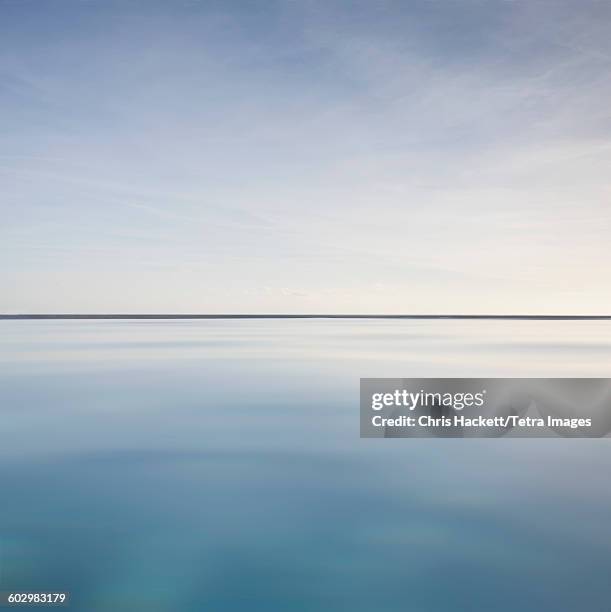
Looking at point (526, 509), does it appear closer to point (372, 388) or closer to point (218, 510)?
point (372, 388)

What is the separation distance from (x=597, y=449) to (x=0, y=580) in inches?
435

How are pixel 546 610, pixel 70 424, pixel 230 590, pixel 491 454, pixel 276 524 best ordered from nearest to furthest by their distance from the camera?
pixel 546 610 < pixel 230 590 < pixel 276 524 < pixel 491 454 < pixel 70 424

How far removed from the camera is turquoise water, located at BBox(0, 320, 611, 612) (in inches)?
229

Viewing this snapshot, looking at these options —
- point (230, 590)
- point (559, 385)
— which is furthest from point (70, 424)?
point (559, 385)

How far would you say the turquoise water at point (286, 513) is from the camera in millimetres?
5820

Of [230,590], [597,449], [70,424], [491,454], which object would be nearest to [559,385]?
[597,449]

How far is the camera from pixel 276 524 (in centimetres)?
745

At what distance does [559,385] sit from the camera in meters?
15.4

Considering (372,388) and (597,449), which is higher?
(372,388)

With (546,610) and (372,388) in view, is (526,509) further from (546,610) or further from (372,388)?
(372,388)

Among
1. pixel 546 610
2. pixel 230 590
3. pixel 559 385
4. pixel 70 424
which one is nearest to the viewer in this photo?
pixel 546 610

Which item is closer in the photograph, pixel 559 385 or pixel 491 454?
pixel 491 454

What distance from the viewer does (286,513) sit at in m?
7.80

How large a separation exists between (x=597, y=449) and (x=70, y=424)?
1259 centimetres
